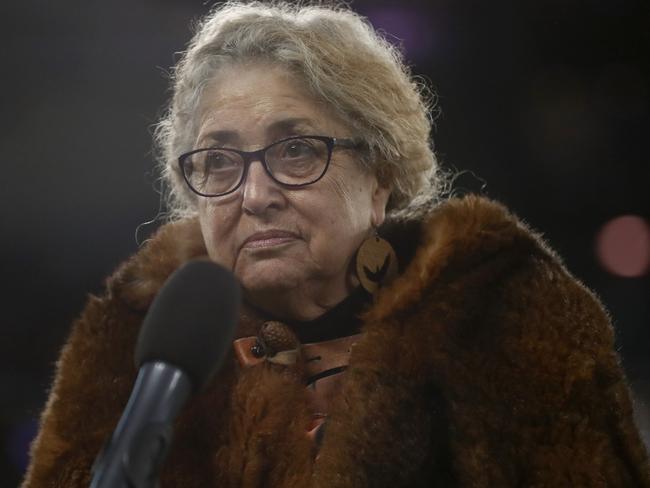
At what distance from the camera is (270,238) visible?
1287 mm

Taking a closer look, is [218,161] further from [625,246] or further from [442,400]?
[625,246]

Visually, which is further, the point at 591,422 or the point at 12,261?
the point at 12,261

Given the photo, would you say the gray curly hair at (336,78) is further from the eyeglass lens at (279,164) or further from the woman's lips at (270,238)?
the woman's lips at (270,238)

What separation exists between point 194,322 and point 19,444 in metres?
2.17

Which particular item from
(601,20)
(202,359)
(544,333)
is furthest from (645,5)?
(202,359)

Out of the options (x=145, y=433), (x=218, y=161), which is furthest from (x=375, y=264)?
(x=145, y=433)

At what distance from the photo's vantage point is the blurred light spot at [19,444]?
8.50 ft

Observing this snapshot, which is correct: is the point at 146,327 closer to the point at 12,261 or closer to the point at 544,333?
the point at 544,333

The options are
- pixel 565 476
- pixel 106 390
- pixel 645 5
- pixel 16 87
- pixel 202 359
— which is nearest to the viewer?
pixel 202 359

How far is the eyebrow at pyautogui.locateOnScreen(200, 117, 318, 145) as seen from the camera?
1306 millimetres

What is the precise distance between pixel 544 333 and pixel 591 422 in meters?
0.14

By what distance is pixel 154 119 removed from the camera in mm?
2469

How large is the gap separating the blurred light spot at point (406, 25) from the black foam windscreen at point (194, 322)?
61.6 inches

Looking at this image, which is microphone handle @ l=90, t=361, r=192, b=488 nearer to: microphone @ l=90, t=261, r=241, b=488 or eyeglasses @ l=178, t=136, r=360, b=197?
microphone @ l=90, t=261, r=241, b=488
